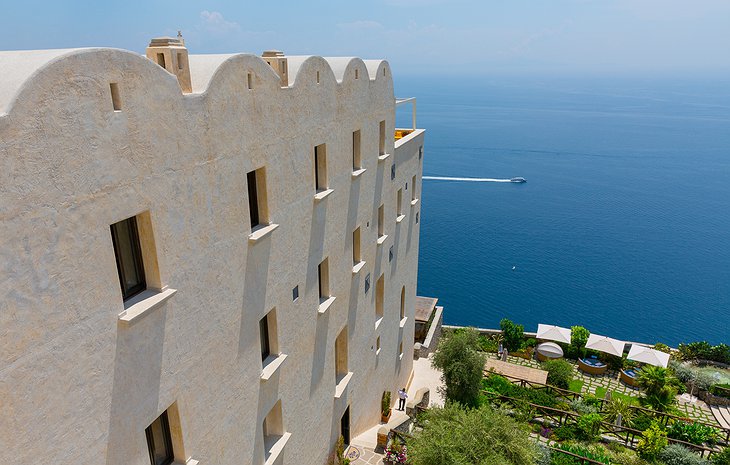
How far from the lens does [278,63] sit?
12.4 metres

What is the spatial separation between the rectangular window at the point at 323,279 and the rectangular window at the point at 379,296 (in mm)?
7021

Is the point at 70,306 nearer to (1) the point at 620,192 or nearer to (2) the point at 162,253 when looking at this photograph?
(2) the point at 162,253

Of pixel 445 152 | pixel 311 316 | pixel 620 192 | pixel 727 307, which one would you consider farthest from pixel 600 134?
pixel 311 316

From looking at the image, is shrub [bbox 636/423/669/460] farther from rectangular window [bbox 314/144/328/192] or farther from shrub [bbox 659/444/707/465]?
rectangular window [bbox 314/144/328/192]

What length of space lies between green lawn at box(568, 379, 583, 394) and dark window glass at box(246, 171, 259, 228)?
33481 millimetres

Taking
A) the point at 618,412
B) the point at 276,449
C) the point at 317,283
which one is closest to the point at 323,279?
the point at 317,283

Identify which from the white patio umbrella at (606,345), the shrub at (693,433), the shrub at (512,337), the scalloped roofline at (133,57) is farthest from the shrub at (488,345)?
the scalloped roofline at (133,57)

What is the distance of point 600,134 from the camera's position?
193 meters

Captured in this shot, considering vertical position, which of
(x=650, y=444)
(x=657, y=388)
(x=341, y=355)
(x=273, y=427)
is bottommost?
(x=657, y=388)

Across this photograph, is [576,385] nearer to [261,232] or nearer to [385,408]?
[385,408]

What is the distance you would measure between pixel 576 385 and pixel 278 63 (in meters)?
36.4

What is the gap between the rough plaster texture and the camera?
6.21 metres

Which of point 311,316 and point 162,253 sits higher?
point 162,253

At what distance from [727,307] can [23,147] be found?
292 ft
